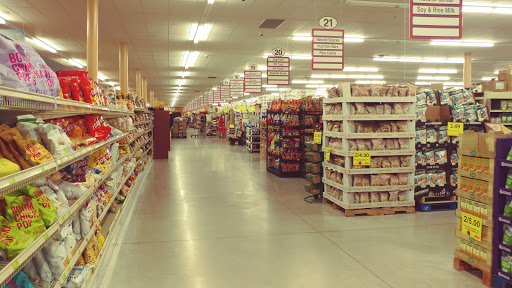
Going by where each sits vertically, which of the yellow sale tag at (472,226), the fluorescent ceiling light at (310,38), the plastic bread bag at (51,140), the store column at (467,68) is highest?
the fluorescent ceiling light at (310,38)

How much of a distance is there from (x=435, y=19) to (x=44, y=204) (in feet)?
19.6

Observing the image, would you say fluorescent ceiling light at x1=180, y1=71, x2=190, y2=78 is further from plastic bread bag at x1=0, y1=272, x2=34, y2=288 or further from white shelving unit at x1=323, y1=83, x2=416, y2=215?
plastic bread bag at x1=0, y1=272, x2=34, y2=288

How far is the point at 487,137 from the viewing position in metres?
3.50

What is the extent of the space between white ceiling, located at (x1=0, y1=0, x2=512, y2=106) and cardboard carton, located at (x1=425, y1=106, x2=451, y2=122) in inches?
158

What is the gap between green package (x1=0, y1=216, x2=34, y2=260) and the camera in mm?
1790

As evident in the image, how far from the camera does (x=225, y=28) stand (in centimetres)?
1177

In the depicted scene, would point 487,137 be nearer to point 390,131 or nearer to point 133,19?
point 390,131

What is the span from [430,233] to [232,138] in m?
17.0

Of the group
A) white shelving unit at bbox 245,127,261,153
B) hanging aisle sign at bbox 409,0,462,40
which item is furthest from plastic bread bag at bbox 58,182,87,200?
white shelving unit at bbox 245,127,261,153

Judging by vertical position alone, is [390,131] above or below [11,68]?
below

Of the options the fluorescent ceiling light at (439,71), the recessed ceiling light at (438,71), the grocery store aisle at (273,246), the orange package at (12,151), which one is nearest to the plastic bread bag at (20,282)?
the orange package at (12,151)

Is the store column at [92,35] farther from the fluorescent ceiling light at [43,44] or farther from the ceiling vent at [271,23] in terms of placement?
the fluorescent ceiling light at [43,44]

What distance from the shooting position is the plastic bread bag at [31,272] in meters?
2.27

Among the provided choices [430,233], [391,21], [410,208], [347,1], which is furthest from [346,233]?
[391,21]
